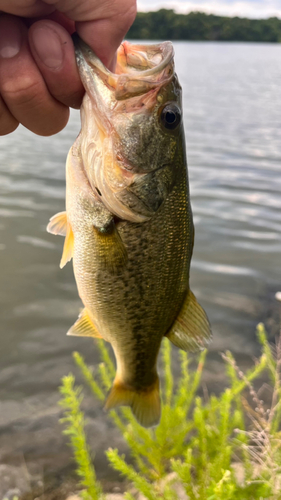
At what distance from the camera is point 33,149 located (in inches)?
493

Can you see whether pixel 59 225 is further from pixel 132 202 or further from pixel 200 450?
pixel 200 450

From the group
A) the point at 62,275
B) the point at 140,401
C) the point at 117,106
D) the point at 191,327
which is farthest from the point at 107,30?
the point at 62,275

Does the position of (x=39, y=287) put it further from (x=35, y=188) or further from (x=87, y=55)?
(x=87, y=55)

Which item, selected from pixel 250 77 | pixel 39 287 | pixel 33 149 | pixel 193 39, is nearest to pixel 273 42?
pixel 193 39

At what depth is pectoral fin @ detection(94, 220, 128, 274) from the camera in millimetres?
1784

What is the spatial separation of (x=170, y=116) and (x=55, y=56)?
20.7 inches

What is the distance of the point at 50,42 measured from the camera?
5.03 ft

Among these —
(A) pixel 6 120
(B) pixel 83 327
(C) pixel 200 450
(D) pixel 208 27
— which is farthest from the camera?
(D) pixel 208 27

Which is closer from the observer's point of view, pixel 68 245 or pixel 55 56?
pixel 55 56

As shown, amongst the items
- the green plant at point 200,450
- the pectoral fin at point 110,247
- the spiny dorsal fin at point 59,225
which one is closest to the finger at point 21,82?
the spiny dorsal fin at point 59,225

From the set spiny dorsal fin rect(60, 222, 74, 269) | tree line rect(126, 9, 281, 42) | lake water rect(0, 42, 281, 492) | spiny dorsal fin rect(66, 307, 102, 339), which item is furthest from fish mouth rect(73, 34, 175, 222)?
tree line rect(126, 9, 281, 42)

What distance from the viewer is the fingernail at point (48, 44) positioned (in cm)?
154

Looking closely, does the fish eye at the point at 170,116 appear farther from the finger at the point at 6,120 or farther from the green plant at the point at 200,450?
the green plant at the point at 200,450

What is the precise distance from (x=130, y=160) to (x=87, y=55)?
448 mm
